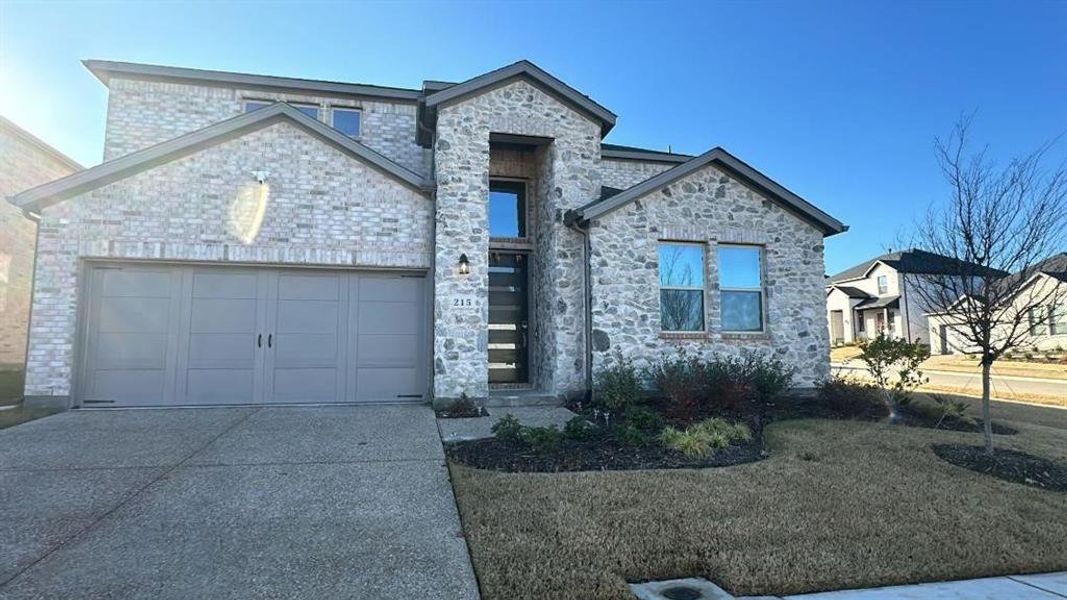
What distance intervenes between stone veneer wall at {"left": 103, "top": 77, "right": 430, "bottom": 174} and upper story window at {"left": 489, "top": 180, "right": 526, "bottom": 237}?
265 centimetres

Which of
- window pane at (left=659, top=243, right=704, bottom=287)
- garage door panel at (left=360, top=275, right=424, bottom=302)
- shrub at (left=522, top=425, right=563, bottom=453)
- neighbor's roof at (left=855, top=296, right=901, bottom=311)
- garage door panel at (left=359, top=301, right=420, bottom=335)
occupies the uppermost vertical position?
neighbor's roof at (left=855, top=296, right=901, bottom=311)

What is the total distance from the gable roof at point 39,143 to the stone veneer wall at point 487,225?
507 inches

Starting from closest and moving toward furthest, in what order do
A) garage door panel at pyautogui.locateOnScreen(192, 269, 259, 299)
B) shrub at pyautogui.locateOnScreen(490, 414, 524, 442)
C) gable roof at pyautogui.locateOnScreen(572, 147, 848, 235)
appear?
shrub at pyautogui.locateOnScreen(490, 414, 524, 442) → garage door panel at pyautogui.locateOnScreen(192, 269, 259, 299) → gable roof at pyautogui.locateOnScreen(572, 147, 848, 235)

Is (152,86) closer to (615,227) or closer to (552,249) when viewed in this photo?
(552,249)

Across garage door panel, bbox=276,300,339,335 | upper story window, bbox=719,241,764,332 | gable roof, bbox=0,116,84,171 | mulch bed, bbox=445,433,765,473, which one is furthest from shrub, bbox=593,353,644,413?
gable roof, bbox=0,116,84,171

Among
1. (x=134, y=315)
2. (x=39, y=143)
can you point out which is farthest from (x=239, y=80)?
(x=39, y=143)

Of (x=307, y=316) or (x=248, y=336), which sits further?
(x=307, y=316)

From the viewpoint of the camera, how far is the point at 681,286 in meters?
10.3

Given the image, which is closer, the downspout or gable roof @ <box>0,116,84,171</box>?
the downspout

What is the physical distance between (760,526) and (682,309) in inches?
257

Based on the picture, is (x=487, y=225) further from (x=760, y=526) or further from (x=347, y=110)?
(x=760, y=526)

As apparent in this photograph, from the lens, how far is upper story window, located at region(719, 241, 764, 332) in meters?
10.5

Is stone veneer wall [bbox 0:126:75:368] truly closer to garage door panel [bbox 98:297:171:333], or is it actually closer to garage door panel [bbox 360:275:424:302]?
garage door panel [bbox 98:297:171:333]

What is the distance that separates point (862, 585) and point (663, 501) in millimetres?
1573
